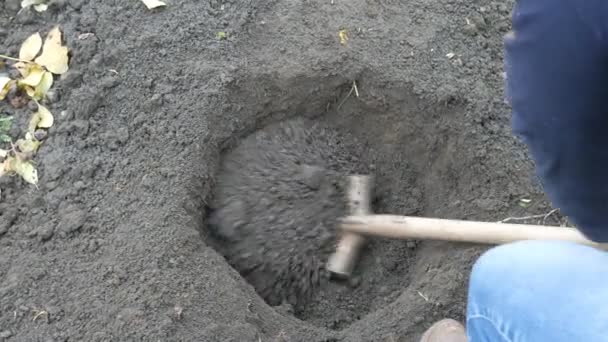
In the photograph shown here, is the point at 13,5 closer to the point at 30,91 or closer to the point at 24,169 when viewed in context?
the point at 30,91

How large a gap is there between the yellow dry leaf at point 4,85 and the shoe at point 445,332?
1.82 meters

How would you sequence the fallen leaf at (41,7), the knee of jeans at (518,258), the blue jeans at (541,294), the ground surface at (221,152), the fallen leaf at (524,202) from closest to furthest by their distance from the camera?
the blue jeans at (541,294) → the knee of jeans at (518,258) → the ground surface at (221,152) → the fallen leaf at (524,202) → the fallen leaf at (41,7)

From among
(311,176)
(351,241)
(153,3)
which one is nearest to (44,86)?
(153,3)

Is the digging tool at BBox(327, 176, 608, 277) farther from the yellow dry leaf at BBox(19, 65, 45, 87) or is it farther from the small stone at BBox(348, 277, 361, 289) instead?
the yellow dry leaf at BBox(19, 65, 45, 87)

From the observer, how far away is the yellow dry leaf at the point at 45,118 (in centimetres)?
235

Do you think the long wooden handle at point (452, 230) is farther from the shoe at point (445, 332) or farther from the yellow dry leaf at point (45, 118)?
the yellow dry leaf at point (45, 118)

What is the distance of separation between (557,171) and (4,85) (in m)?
2.10

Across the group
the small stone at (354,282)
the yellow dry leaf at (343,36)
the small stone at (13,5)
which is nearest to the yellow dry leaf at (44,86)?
the small stone at (13,5)

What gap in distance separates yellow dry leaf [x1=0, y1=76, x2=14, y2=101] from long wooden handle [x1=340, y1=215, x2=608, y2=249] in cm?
141

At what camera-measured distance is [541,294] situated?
139 centimetres

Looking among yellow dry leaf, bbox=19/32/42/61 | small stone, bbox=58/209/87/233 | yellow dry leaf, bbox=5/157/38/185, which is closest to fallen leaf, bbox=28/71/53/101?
yellow dry leaf, bbox=19/32/42/61

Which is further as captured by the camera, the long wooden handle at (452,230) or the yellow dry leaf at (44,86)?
the yellow dry leaf at (44,86)

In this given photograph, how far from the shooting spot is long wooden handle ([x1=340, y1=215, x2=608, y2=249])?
6.23 ft

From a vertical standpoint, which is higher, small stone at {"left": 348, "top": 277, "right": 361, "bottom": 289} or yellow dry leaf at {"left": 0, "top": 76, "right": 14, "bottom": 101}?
yellow dry leaf at {"left": 0, "top": 76, "right": 14, "bottom": 101}
